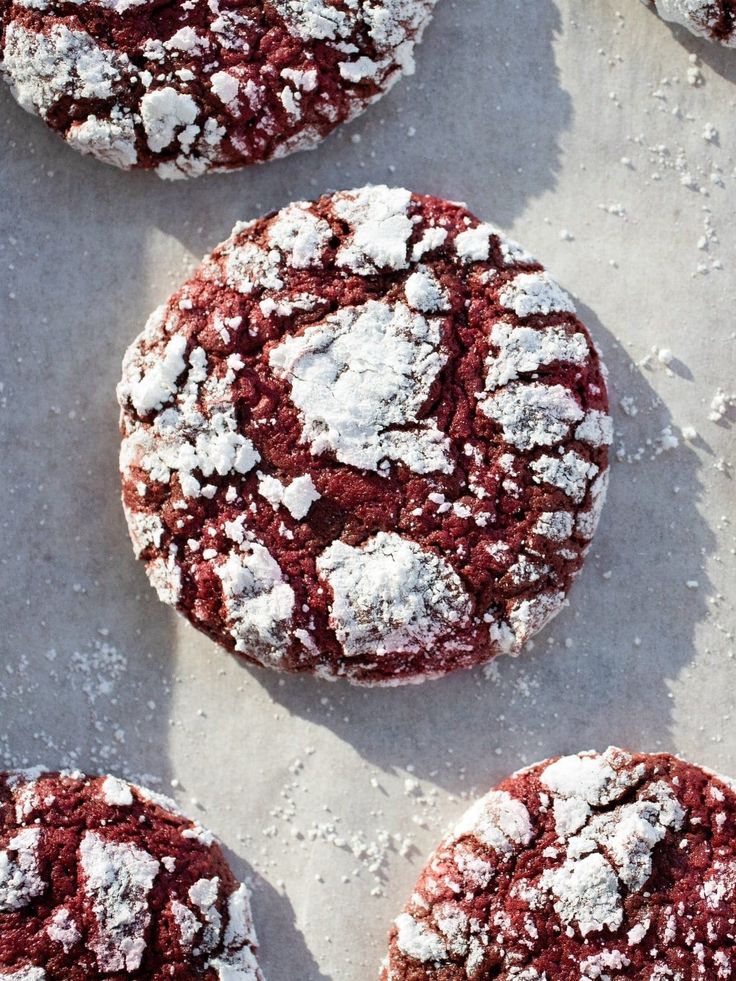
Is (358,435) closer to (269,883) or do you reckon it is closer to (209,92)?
(209,92)

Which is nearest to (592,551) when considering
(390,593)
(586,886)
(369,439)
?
(390,593)

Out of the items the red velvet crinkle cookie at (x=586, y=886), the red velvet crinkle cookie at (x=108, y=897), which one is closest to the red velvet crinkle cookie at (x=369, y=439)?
the red velvet crinkle cookie at (x=586, y=886)

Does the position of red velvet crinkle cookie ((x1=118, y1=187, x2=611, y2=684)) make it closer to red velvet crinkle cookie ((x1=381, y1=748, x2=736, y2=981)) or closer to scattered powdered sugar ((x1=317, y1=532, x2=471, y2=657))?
scattered powdered sugar ((x1=317, y1=532, x2=471, y2=657))

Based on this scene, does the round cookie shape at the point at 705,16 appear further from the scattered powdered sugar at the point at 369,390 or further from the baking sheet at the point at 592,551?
the scattered powdered sugar at the point at 369,390

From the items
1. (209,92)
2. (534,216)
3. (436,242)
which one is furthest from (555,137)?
(209,92)

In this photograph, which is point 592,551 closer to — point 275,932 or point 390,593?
point 390,593
